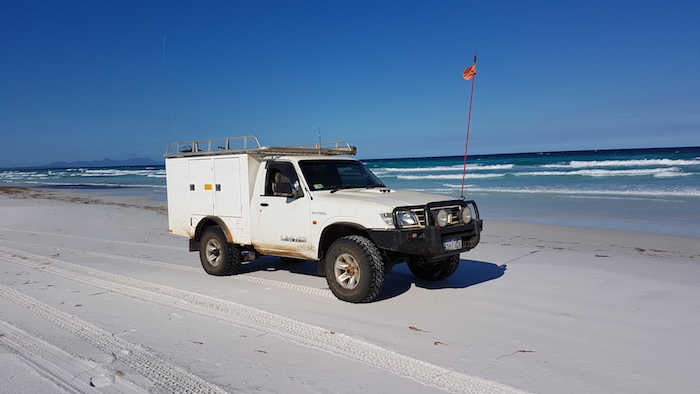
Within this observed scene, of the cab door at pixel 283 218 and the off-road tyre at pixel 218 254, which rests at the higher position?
the cab door at pixel 283 218

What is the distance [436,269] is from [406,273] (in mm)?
830

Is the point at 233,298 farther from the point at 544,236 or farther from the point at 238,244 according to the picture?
the point at 544,236

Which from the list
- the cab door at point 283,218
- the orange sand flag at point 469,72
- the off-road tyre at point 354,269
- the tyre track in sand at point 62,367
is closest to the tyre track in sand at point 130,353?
the tyre track in sand at point 62,367

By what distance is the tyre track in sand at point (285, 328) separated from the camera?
415cm

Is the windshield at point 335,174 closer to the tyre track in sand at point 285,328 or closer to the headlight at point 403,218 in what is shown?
the headlight at point 403,218

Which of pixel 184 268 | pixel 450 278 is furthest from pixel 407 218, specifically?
pixel 184 268

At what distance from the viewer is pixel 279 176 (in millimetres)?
7605

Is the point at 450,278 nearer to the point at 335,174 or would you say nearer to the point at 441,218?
the point at 441,218

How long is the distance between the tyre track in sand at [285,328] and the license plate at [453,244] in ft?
6.08

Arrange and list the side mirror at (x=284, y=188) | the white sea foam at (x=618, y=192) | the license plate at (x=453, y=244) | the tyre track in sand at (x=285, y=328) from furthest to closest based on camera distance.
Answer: the white sea foam at (x=618, y=192) < the side mirror at (x=284, y=188) < the license plate at (x=453, y=244) < the tyre track in sand at (x=285, y=328)

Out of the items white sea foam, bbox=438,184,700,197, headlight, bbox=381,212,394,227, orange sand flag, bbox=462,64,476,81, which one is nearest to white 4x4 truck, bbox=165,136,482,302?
headlight, bbox=381,212,394,227

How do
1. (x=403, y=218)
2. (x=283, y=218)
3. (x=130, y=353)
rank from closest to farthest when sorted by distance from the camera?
(x=130, y=353), (x=403, y=218), (x=283, y=218)

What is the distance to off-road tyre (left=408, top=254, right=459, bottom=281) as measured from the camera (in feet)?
24.3

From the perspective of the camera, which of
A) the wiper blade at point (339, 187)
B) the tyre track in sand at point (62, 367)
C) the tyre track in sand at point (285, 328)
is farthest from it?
the wiper blade at point (339, 187)
